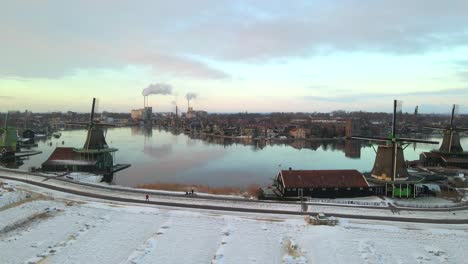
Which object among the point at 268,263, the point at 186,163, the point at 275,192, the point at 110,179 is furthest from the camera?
the point at 186,163

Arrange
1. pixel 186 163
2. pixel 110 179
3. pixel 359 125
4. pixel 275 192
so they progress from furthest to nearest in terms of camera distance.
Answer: pixel 359 125 < pixel 186 163 < pixel 110 179 < pixel 275 192

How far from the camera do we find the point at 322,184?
26.2 meters

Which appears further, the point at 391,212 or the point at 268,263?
the point at 391,212

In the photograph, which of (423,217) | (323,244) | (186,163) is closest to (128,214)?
(323,244)

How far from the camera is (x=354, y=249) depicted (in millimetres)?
16344

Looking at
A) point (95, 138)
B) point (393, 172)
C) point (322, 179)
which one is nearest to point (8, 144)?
point (95, 138)

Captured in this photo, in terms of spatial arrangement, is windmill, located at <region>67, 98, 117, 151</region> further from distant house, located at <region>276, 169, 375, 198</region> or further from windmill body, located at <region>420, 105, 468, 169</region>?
windmill body, located at <region>420, 105, 468, 169</region>

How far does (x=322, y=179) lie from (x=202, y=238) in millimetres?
12127

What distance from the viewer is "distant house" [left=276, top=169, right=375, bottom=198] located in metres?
25.8

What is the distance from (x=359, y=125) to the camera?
109 meters


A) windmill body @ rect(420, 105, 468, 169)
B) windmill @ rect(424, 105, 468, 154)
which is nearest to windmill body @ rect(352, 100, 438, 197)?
windmill body @ rect(420, 105, 468, 169)

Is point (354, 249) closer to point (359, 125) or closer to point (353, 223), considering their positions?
point (353, 223)

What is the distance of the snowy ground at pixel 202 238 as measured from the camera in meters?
15.4

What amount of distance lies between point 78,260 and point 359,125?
4090 inches
